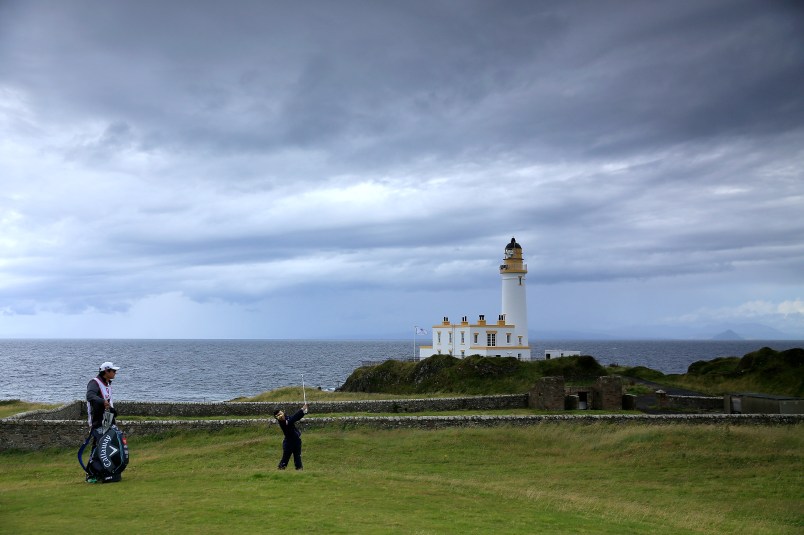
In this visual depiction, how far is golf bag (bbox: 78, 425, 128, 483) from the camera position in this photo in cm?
1428

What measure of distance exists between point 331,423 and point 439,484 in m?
11.7

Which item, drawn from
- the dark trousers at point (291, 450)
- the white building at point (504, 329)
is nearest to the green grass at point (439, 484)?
the dark trousers at point (291, 450)

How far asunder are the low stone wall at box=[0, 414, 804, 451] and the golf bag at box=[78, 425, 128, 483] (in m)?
13.1

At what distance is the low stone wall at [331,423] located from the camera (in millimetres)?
26766

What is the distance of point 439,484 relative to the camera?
17016 mm

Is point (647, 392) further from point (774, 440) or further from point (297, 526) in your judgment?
point (297, 526)

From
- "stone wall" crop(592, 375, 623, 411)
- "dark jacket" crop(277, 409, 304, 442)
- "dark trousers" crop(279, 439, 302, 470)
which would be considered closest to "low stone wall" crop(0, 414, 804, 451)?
"stone wall" crop(592, 375, 623, 411)

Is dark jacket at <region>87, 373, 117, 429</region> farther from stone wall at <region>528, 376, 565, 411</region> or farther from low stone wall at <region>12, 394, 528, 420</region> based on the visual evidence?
stone wall at <region>528, 376, 565, 411</region>

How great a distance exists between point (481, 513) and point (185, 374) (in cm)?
10864

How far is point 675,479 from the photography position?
71.7ft

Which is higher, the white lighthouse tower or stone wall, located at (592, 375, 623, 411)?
the white lighthouse tower

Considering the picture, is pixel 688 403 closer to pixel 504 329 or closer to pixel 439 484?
pixel 439 484

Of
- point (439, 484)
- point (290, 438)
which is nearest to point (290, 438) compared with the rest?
point (290, 438)

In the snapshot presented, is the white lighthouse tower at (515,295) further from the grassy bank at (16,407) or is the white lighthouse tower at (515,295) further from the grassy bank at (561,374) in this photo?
the grassy bank at (16,407)
